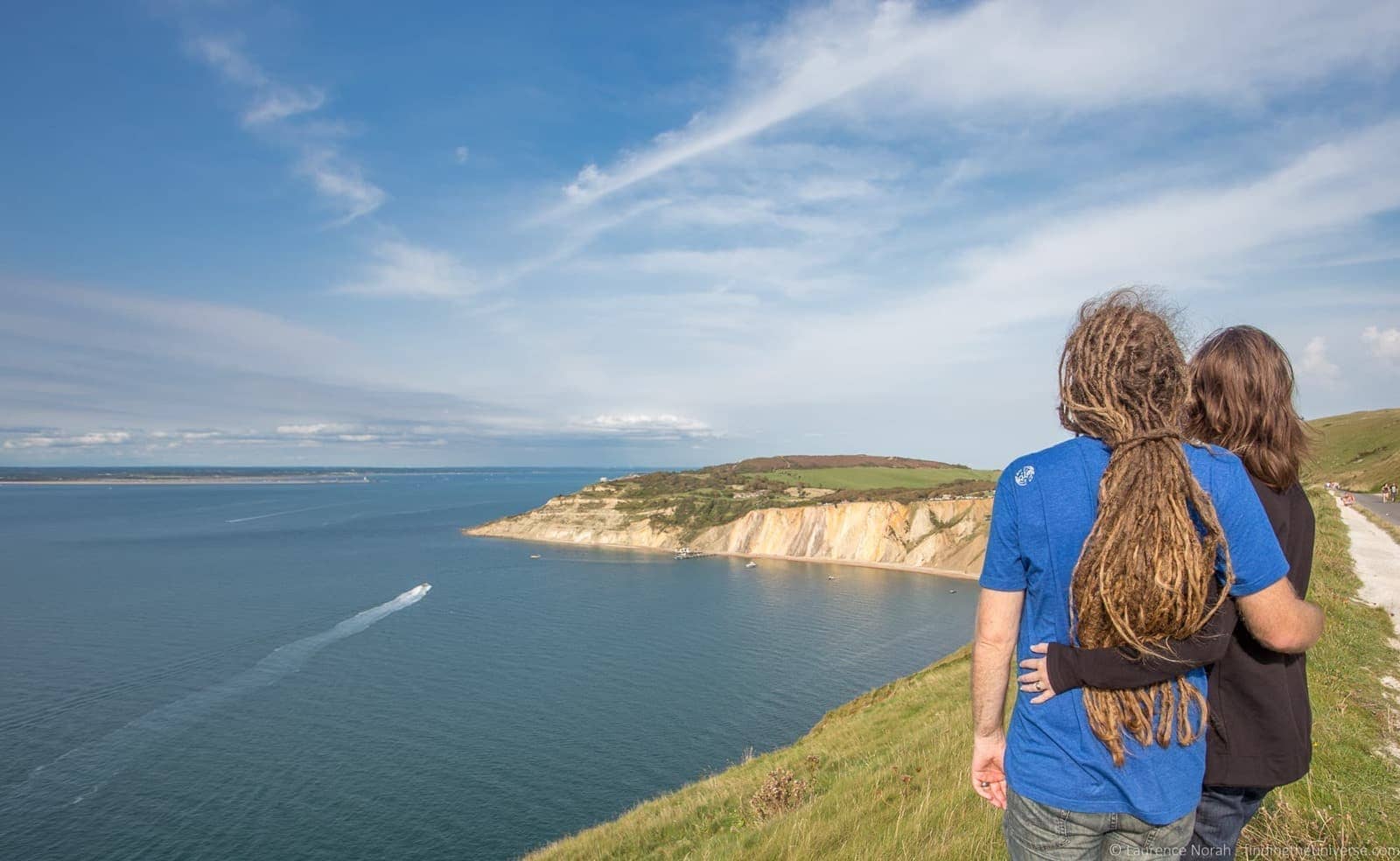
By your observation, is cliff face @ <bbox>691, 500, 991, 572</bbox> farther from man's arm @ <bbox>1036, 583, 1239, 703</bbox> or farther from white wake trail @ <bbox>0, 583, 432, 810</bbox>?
man's arm @ <bbox>1036, 583, 1239, 703</bbox>

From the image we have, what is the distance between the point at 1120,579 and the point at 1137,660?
29cm

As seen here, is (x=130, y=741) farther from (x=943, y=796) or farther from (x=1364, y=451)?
(x=1364, y=451)

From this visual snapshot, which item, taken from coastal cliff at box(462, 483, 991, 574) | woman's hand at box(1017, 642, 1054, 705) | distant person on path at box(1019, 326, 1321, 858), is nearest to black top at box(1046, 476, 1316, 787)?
distant person on path at box(1019, 326, 1321, 858)

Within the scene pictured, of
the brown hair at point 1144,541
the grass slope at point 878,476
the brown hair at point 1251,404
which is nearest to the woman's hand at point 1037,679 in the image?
the brown hair at point 1144,541

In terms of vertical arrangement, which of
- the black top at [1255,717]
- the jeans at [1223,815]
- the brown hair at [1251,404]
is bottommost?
the jeans at [1223,815]

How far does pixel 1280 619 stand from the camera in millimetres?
2273

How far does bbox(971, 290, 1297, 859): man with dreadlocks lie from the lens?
6.79 feet

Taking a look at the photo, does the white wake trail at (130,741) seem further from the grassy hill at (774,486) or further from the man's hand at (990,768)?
the grassy hill at (774,486)

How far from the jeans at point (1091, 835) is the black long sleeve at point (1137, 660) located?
401mm

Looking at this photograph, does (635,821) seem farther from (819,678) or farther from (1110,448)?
(819,678)

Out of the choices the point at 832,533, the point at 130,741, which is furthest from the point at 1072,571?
the point at 832,533

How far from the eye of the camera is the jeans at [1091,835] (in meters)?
2.16

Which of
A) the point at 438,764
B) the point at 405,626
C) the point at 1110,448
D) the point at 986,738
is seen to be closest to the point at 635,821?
the point at 986,738

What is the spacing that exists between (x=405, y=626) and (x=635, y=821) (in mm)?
42351
